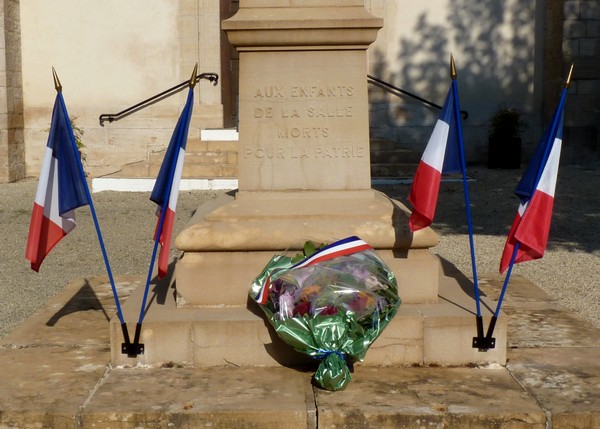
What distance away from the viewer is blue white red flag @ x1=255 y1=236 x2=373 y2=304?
4508mm

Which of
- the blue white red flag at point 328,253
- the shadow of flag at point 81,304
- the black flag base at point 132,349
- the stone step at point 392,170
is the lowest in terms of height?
the shadow of flag at point 81,304

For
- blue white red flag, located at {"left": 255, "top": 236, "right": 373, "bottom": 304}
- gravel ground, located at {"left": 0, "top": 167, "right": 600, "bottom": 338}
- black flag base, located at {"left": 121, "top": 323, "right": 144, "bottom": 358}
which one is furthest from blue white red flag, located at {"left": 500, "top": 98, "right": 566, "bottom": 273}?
black flag base, located at {"left": 121, "top": 323, "right": 144, "bottom": 358}

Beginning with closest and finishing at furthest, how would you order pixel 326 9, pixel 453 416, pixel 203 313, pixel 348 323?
pixel 453 416 < pixel 348 323 < pixel 203 313 < pixel 326 9

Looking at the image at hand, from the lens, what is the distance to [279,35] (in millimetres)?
5023

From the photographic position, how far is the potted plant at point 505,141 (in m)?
15.1

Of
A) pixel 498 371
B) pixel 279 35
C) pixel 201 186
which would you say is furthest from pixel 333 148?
pixel 201 186

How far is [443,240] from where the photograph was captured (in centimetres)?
903

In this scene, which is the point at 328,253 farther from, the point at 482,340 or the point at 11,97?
the point at 11,97

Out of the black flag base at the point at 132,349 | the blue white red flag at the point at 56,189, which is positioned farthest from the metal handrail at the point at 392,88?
the black flag base at the point at 132,349

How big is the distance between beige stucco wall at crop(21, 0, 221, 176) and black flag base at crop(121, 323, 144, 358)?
10834 millimetres

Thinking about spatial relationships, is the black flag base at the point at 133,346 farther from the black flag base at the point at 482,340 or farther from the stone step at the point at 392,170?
the stone step at the point at 392,170

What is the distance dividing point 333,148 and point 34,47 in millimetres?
11550

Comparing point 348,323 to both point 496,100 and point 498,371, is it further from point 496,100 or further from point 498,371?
point 496,100

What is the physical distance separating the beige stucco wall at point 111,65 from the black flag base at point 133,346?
1083cm
